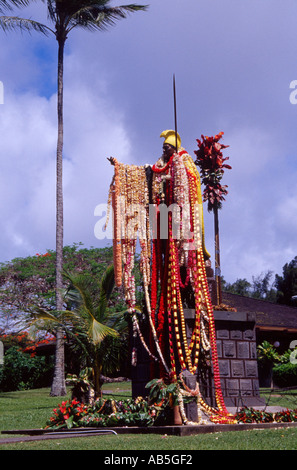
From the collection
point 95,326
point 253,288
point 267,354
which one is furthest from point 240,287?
point 95,326

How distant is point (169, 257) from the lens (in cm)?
1037

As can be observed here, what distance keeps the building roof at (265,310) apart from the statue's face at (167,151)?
15.5 meters

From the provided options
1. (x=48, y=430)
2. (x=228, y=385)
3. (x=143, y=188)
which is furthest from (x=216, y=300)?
(x=48, y=430)

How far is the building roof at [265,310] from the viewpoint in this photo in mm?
25891

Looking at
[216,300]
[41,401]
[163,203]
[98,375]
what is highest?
[163,203]

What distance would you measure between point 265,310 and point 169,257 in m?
17.9

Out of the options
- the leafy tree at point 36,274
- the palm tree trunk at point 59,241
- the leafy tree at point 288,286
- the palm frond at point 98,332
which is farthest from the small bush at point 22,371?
the leafy tree at point 288,286

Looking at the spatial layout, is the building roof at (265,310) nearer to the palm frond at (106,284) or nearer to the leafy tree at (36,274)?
the leafy tree at (36,274)

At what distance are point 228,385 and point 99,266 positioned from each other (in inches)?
713

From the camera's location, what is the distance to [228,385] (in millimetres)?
10586

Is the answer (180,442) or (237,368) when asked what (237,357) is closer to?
(237,368)

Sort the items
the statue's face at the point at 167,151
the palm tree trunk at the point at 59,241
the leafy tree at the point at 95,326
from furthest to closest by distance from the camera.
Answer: the palm tree trunk at the point at 59,241, the leafy tree at the point at 95,326, the statue's face at the point at 167,151
